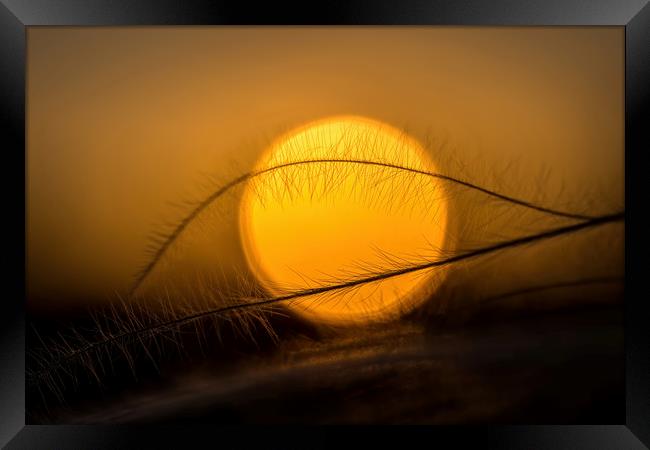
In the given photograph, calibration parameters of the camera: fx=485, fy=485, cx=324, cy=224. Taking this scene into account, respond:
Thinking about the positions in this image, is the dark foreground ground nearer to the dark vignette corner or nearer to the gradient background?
the dark vignette corner

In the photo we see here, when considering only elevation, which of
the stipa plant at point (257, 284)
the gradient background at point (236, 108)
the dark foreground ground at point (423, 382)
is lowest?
the dark foreground ground at point (423, 382)

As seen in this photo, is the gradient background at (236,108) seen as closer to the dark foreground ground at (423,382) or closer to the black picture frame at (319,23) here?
the black picture frame at (319,23)

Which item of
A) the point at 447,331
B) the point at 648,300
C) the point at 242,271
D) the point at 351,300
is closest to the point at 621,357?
the point at 648,300

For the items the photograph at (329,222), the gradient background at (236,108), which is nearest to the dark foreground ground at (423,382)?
the photograph at (329,222)

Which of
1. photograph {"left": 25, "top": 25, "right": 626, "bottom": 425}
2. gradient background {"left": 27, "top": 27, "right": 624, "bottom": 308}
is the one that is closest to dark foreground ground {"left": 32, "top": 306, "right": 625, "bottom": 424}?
photograph {"left": 25, "top": 25, "right": 626, "bottom": 425}

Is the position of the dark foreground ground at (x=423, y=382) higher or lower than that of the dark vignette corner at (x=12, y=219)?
lower

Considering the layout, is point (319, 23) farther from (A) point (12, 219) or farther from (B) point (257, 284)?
(A) point (12, 219)
